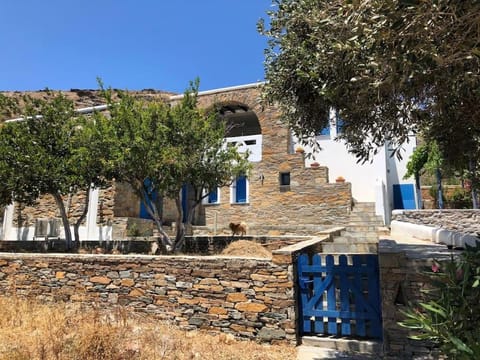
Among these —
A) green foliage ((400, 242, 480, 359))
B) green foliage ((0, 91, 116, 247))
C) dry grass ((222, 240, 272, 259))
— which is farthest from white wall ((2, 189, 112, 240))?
green foliage ((400, 242, 480, 359))

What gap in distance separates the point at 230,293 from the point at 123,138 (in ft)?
16.3

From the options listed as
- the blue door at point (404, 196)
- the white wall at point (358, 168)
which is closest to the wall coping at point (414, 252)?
the white wall at point (358, 168)

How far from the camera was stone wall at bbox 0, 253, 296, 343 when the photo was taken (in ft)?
16.8

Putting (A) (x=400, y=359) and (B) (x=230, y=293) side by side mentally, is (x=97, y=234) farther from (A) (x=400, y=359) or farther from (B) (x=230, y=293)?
(A) (x=400, y=359)

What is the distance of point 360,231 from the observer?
12.6 metres

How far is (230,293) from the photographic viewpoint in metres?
5.41

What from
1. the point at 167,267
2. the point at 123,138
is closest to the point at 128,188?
the point at 123,138

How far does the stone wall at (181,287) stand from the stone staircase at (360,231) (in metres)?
3.01

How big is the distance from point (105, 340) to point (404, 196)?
57.2ft

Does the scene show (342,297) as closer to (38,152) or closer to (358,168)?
(38,152)

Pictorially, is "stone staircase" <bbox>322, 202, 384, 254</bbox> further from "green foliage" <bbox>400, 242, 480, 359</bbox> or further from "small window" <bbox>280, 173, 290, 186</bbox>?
"green foliage" <bbox>400, 242, 480, 359</bbox>

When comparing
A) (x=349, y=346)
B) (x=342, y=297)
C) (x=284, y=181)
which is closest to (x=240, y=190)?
(x=284, y=181)

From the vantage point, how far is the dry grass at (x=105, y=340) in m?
4.11

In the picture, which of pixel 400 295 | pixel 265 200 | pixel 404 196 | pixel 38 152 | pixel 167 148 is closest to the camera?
pixel 400 295
